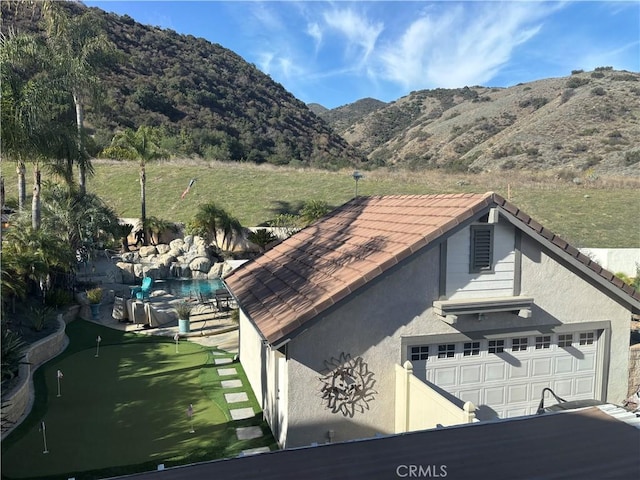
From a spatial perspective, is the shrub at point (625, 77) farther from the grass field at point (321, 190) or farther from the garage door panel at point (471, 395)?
the garage door panel at point (471, 395)

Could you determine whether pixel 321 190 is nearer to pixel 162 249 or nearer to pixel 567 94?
pixel 162 249

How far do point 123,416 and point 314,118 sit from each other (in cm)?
9377

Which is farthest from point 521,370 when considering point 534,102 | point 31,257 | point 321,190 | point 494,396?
point 534,102

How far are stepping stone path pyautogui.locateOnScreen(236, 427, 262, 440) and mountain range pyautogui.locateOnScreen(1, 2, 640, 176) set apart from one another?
54.0 meters

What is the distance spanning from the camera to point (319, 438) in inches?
342

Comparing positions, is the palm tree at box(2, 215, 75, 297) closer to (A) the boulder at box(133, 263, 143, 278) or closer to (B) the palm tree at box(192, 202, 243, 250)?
(A) the boulder at box(133, 263, 143, 278)

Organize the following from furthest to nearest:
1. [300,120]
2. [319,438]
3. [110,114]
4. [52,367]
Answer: [300,120] < [110,114] < [52,367] < [319,438]

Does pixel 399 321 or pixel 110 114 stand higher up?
pixel 110 114

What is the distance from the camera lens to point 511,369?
9781 millimetres

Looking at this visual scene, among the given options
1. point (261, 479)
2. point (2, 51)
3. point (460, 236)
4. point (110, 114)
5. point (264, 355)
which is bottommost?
point (264, 355)

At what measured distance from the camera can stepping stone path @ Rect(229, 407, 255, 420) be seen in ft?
35.4

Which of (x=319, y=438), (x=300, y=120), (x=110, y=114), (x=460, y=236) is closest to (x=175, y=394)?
(x=319, y=438)

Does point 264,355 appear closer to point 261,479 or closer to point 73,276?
point 261,479

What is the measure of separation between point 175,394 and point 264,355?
121 inches
